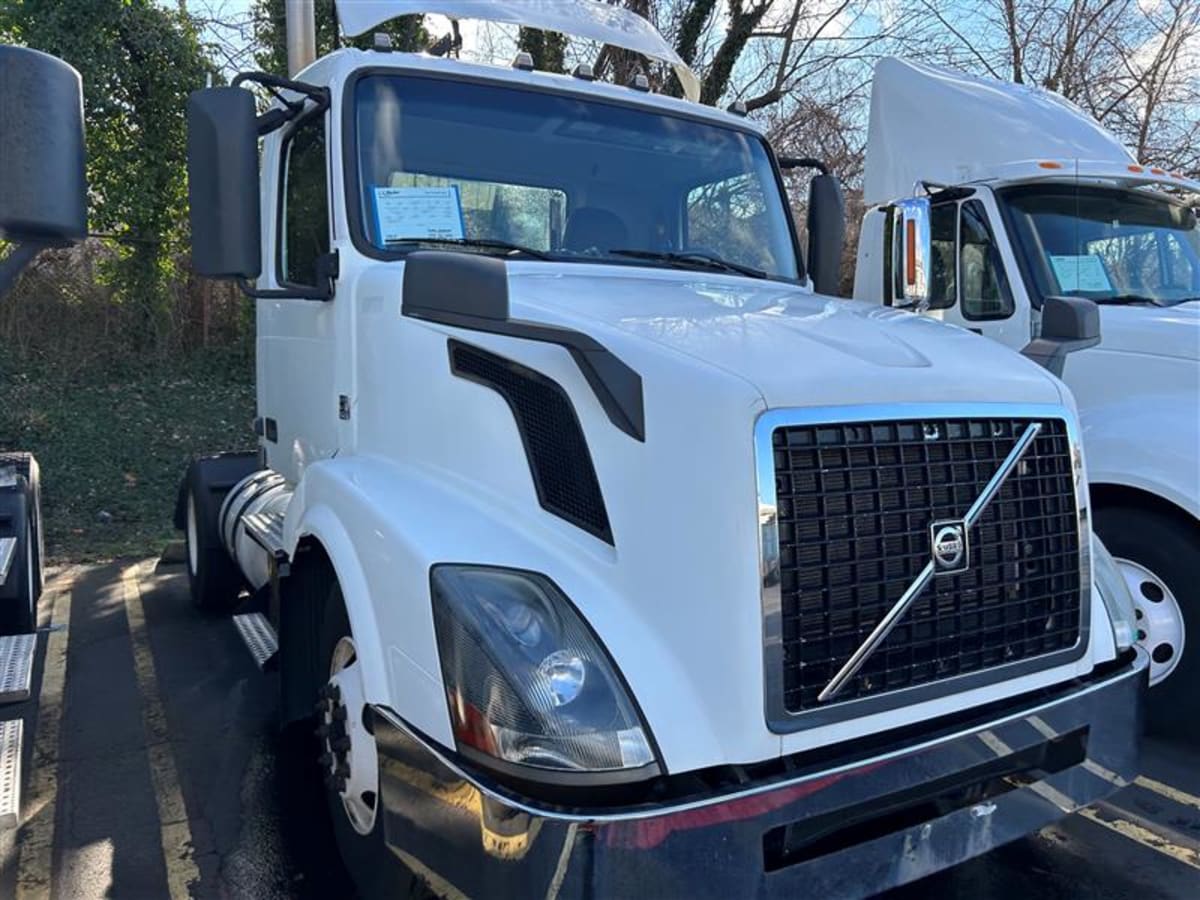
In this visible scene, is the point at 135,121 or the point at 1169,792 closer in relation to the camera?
the point at 1169,792

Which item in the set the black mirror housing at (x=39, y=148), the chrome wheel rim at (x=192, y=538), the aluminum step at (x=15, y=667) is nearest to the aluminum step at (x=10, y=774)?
the aluminum step at (x=15, y=667)

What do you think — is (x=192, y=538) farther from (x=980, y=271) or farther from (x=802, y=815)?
(x=802, y=815)

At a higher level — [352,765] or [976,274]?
[976,274]

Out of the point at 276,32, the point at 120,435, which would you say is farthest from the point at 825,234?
the point at 276,32

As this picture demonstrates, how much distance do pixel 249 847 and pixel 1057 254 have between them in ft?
14.7

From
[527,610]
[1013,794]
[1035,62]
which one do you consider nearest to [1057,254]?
[1013,794]

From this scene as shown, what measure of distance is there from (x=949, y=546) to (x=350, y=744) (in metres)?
1.65

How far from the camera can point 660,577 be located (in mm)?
2256

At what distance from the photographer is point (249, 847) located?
3.45 metres

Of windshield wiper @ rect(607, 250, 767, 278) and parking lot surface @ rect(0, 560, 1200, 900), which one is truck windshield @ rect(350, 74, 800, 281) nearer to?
windshield wiper @ rect(607, 250, 767, 278)

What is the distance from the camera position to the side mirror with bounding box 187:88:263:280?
3152 millimetres

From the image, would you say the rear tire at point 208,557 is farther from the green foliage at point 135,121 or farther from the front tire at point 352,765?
the green foliage at point 135,121

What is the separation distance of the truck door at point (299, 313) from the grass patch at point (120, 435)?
4039 millimetres

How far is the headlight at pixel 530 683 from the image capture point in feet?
6.91
